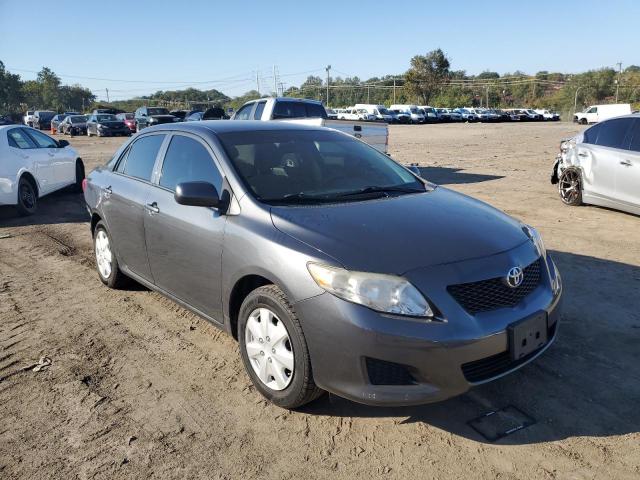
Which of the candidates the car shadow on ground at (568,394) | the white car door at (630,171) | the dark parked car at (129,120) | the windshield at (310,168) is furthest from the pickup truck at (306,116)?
the dark parked car at (129,120)

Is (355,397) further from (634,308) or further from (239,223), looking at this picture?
(634,308)

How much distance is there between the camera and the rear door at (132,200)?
14.8 ft

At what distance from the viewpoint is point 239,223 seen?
3418 millimetres

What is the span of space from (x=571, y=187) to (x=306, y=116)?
21.8 ft

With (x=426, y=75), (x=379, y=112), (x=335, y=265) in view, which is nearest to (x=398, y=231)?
(x=335, y=265)

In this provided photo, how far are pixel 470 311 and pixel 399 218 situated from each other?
806 mm

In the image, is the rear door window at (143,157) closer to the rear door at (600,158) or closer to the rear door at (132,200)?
the rear door at (132,200)

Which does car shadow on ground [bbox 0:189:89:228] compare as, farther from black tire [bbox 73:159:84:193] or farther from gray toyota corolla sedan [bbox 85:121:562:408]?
gray toyota corolla sedan [bbox 85:121:562:408]

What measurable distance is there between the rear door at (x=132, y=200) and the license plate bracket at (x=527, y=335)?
298 cm

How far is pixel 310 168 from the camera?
13.1 ft

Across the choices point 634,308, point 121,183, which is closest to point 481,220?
point 634,308

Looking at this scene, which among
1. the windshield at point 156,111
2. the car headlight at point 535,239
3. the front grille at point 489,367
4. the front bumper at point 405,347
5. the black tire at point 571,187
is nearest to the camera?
the front bumper at point 405,347

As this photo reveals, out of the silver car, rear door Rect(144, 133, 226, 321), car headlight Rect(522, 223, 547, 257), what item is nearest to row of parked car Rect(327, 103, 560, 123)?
the silver car

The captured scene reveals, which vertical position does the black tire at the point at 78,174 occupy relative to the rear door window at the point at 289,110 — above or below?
below
